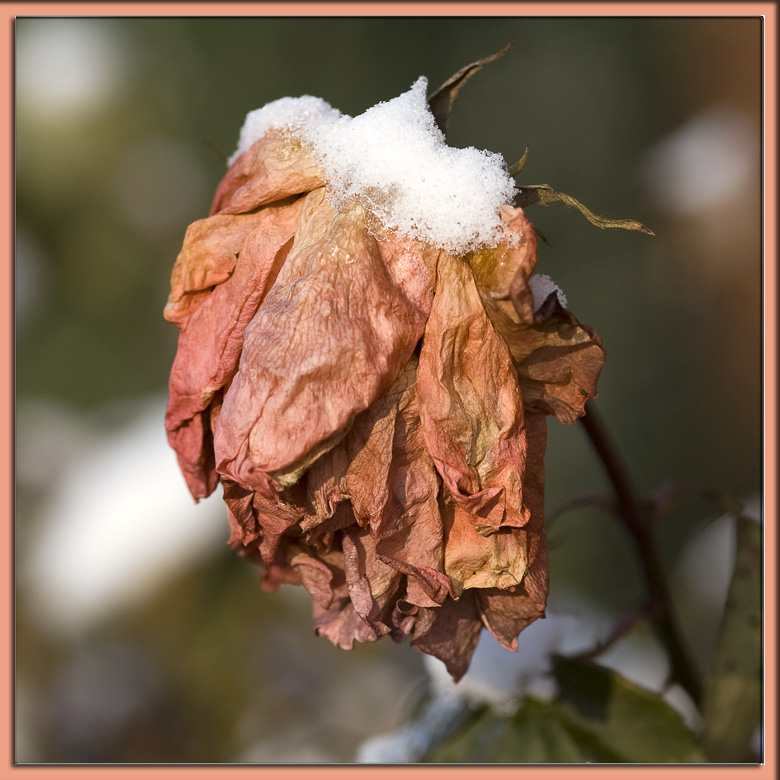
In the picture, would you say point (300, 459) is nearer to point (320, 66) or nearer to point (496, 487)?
point (496, 487)

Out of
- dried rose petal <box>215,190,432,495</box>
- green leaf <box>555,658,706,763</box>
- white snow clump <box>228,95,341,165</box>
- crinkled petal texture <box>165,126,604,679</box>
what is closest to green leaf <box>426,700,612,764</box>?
green leaf <box>555,658,706,763</box>

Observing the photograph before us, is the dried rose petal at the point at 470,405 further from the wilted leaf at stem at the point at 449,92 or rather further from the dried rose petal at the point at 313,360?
the wilted leaf at stem at the point at 449,92

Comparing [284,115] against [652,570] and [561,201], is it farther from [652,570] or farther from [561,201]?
[652,570]

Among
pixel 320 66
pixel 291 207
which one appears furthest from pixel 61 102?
pixel 291 207

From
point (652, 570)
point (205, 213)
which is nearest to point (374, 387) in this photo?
point (652, 570)

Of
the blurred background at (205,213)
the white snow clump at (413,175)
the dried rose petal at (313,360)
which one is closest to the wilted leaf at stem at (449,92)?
the white snow clump at (413,175)

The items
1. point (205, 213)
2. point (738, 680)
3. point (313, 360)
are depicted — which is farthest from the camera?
point (205, 213)
